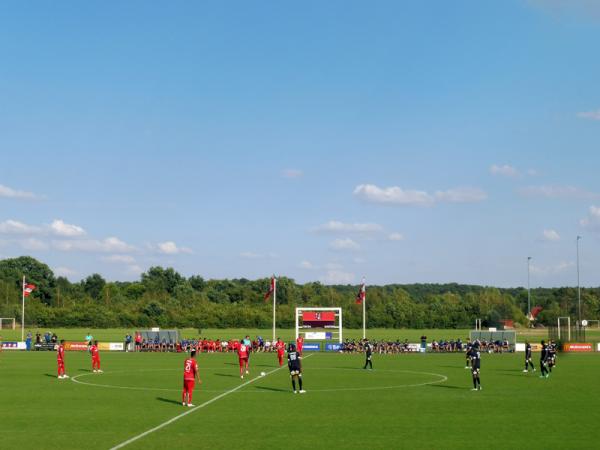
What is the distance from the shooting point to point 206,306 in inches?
5910

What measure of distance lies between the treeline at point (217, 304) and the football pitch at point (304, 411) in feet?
319

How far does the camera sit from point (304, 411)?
25859 mm

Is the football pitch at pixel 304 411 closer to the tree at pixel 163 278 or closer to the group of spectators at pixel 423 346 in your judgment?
the group of spectators at pixel 423 346

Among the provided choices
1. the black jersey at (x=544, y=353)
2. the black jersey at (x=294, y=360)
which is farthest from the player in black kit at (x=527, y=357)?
the black jersey at (x=294, y=360)

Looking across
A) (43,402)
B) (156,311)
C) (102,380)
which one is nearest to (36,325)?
(156,311)

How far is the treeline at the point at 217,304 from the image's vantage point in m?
140

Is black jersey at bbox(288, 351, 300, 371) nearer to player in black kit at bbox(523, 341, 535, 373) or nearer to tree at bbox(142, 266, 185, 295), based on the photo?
player in black kit at bbox(523, 341, 535, 373)

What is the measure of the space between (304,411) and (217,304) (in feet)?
430

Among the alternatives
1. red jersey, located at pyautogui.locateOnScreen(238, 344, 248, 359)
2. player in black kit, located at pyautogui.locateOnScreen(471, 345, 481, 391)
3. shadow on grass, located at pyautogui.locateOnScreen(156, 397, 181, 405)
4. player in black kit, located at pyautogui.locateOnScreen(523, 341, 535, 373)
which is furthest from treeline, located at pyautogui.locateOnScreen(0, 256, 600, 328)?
shadow on grass, located at pyautogui.locateOnScreen(156, 397, 181, 405)

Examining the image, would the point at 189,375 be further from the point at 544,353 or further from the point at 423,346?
the point at 423,346

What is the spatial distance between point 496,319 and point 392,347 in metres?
70.7

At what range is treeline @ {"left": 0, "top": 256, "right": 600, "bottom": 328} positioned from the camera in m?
140

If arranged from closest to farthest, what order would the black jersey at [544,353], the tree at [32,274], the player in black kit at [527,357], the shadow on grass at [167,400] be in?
the shadow on grass at [167,400], the black jersey at [544,353], the player in black kit at [527,357], the tree at [32,274]

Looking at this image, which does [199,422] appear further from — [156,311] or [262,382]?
[156,311]
